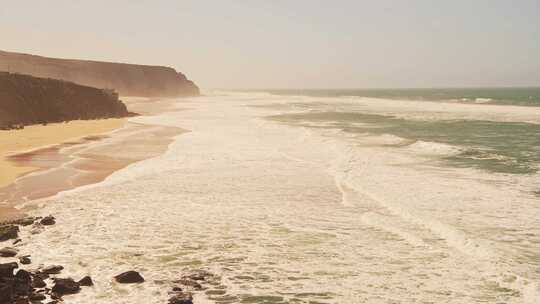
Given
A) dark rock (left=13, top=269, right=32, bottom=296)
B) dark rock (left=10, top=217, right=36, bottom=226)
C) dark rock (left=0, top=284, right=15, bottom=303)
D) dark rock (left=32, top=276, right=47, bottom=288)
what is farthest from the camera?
dark rock (left=10, top=217, right=36, bottom=226)

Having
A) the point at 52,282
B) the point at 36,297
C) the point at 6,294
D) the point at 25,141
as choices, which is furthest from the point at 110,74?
the point at 6,294

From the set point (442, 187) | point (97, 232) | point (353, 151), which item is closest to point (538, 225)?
point (442, 187)

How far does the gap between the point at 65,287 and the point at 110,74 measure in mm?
159587

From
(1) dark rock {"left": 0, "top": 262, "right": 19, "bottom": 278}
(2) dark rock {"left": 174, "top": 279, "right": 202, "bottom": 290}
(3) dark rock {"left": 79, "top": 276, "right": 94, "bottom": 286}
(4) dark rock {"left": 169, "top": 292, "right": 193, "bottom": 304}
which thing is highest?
(1) dark rock {"left": 0, "top": 262, "right": 19, "bottom": 278}

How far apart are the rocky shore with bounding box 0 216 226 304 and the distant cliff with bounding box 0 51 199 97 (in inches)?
4572

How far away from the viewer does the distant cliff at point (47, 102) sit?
45531 mm

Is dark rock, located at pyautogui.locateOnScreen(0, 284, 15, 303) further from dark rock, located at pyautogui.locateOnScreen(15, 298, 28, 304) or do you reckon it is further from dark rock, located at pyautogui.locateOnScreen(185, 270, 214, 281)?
dark rock, located at pyautogui.locateOnScreen(185, 270, 214, 281)

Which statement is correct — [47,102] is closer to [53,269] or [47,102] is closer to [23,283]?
[53,269]

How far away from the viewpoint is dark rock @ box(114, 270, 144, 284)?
929 centimetres

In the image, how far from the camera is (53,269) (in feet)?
31.9

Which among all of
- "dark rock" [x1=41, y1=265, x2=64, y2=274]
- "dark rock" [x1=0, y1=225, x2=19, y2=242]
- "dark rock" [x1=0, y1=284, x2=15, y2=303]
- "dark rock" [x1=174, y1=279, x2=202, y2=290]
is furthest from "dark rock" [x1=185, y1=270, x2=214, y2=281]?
"dark rock" [x1=0, y1=225, x2=19, y2=242]

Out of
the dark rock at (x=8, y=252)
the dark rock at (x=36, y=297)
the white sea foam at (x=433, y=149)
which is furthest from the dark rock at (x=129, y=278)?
the white sea foam at (x=433, y=149)

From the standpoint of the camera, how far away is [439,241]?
39.5 ft

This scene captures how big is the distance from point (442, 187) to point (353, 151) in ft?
34.3
